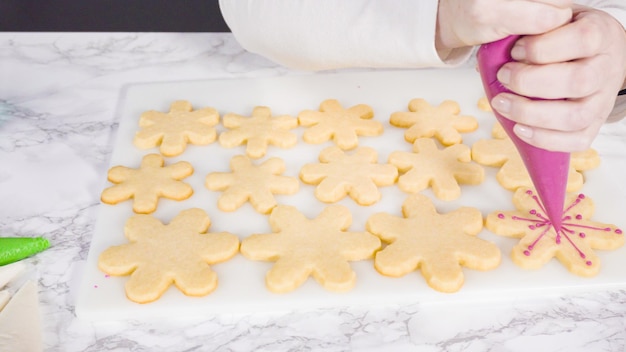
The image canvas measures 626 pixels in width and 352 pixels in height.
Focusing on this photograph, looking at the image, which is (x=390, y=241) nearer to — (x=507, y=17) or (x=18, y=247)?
(x=507, y=17)

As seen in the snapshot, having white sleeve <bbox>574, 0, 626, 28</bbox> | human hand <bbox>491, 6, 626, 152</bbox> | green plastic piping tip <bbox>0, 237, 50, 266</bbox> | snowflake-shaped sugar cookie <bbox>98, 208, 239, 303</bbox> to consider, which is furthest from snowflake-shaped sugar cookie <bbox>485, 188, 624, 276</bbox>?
green plastic piping tip <bbox>0, 237, 50, 266</bbox>

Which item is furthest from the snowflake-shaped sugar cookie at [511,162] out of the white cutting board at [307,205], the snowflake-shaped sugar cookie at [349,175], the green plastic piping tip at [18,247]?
the green plastic piping tip at [18,247]

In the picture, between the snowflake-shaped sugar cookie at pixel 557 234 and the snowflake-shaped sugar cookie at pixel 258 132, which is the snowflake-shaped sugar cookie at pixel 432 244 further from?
the snowflake-shaped sugar cookie at pixel 258 132

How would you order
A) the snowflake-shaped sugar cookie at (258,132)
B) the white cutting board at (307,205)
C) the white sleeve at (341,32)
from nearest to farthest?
the white cutting board at (307,205) → the white sleeve at (341,32) → the snowflake-shaped sugar cookie at (258,132)

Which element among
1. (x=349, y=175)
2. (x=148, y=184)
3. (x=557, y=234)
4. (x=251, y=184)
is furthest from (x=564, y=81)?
(x=148, y=184)

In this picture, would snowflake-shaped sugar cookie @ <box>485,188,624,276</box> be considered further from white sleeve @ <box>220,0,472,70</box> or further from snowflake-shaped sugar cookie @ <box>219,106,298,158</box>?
snowflake-shaped sugar cookie @ <box>219,106,298,158</box>

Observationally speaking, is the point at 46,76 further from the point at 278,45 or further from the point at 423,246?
the point at 423,246

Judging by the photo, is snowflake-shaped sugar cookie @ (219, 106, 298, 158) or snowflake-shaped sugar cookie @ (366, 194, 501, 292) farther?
snowflake-shaped sugar cookie @ (219, 106, 298, 158)
